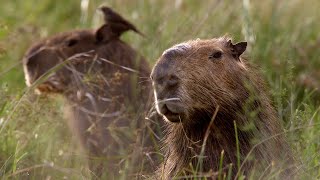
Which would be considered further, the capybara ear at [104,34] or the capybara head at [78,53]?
the capybara ear at [104,34]

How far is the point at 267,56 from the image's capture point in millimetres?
7418

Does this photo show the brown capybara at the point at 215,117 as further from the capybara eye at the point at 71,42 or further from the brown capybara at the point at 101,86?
the capybara eye at the point at 71,42

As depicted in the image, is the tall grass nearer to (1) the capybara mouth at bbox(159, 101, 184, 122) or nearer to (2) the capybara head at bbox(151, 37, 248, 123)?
(2) the capybara head at bbox(151, 37, 248, 123)

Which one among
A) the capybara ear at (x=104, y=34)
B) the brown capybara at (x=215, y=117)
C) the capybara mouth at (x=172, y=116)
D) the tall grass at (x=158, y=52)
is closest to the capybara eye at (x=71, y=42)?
the capybara ear at (x=104, y=34)

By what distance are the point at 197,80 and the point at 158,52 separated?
2.19m

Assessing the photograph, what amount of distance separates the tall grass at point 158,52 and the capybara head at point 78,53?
0.15 meters

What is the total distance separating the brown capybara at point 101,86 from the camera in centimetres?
606

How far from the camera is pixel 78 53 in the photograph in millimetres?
6887

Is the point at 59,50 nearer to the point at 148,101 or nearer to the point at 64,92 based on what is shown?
the point at 64,92

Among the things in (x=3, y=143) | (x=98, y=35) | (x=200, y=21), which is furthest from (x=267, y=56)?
(x=3, y=143)

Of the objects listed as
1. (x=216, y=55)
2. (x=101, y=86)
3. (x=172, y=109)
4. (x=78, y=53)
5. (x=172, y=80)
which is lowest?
(x=101, y=86)

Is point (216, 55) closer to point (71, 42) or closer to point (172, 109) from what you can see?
point (172, 109)

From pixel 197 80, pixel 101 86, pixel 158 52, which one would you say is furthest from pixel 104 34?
pixel 197 80

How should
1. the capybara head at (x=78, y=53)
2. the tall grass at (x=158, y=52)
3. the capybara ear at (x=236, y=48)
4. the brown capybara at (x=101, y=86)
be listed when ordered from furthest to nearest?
the capybara head at (x=78, y=53)
the brown capybara at (x=101, y=86)
the tall grass at (x=158, y=52)
the capybara ear at (x=236, y=48)
